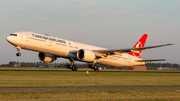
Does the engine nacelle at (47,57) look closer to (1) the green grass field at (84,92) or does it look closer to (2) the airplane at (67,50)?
(2) the airplane at (67,50)

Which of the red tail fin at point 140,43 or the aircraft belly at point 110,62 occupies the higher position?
the red tail fin at point 140,43

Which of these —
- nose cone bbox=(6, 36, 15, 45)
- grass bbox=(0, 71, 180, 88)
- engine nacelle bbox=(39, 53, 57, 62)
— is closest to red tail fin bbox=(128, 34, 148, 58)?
engine nacelle bbox=(39, 53, 57, 62)

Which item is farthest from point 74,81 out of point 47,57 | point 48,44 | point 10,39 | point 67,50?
point 47,57

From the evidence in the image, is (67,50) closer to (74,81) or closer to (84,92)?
(74,81)

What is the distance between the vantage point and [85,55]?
153 feet

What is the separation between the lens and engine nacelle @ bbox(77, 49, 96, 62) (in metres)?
46.7

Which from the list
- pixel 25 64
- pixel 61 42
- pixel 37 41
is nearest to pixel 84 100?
pixel 37 41

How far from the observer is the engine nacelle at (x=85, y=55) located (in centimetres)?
4669

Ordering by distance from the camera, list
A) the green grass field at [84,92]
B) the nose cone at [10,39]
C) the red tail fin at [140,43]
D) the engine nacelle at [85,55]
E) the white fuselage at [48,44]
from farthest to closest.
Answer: the red tail fin at [140,43]
the engine nacelle at [85,55]
the white fuselage at [48,44]
the nose cone at [10,39]
the green grass field at [84,92]

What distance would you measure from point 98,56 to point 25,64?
121169 mm

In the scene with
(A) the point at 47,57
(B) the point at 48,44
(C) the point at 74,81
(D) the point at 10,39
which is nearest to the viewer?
(C) the point at 74,81

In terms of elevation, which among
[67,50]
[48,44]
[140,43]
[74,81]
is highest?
[140,43]

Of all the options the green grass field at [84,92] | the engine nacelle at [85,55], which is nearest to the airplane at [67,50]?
the engine nacelle at [85,55]

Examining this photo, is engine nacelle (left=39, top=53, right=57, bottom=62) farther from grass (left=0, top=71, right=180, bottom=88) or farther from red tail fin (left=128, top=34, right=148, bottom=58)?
red tail fin (left=128, top=34, right=148, bottom=58)
